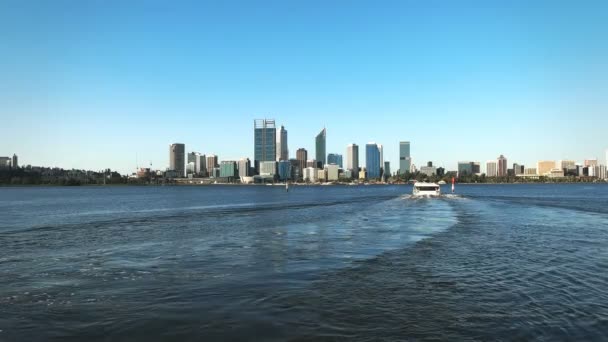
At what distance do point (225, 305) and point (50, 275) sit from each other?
9187 mm

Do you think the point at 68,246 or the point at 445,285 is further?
the point at 68,246

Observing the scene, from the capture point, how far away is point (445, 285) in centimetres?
1538

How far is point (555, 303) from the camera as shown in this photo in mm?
13039

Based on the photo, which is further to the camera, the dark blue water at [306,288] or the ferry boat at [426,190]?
the ferry boat at [426,190]

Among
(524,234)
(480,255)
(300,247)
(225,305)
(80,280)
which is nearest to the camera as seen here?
(225,305)

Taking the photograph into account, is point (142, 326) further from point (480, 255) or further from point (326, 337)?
point (480, 255)

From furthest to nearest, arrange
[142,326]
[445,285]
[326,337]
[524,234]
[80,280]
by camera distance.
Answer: [524,234] → [80,280] → [445,285] → [142,326] → [326,337]

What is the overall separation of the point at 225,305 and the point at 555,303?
971cm

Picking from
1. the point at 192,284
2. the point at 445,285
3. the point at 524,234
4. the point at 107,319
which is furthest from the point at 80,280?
the point at 524,234

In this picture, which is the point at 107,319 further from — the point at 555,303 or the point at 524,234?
the point at 524,234

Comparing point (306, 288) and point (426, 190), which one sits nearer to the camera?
point (306, 288)

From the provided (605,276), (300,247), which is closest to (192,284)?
(300,247)

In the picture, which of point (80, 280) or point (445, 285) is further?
point (80, 280)

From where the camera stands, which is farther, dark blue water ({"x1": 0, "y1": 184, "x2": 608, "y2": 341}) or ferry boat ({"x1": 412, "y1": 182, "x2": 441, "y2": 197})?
ferry boat ({"x1": 412, "y1": 182, "x2": 441, "y2": 197})
